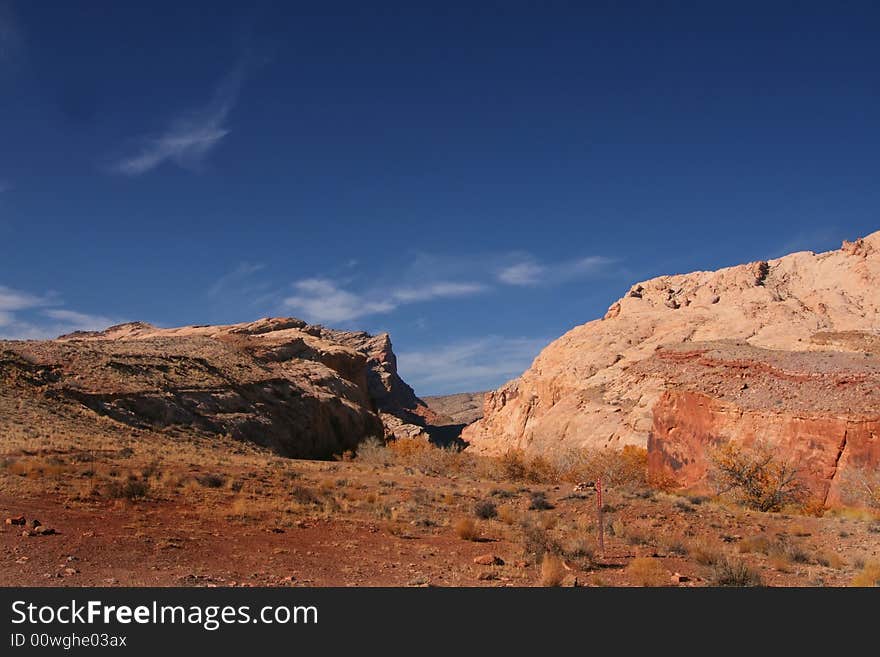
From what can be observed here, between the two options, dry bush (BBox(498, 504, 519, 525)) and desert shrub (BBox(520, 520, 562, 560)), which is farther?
dry bush (BBox(498, 504, 519, 525))

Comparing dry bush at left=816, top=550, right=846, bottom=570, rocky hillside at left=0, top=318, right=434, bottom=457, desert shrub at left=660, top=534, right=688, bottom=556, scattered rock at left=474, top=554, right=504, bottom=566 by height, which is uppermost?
rocky hillside at left=0, top=318, right=434, bottom=457

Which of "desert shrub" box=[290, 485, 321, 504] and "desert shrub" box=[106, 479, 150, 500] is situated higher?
"desert shrub" box=[106, 479, 150, 500]

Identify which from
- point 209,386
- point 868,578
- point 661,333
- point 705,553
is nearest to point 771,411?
point 705,553

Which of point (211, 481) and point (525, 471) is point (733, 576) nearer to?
point (211, 481)

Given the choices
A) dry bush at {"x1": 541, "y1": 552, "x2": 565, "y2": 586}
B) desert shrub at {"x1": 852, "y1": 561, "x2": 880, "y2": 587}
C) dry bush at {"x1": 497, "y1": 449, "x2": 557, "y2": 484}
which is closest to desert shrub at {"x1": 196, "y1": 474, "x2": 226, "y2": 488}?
dry bush at {"x1": 541, "y1": 552, "x2": 565, "y2": 586}

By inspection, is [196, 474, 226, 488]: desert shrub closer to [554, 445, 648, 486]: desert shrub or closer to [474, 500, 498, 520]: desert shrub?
[474, 500, 498, 520]: desert shrub

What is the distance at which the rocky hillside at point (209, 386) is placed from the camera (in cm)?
2827

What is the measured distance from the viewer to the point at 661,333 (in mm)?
66812

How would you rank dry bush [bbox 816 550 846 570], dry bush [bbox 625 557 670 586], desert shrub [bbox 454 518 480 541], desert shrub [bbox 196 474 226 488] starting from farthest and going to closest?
desert shrub [bbox 196 474 226 488]
desert shrub [bbox 454 518 480 541]
dry bush [bbox 816 550 846 570]
dry bush [bbox 625 557 670 586]

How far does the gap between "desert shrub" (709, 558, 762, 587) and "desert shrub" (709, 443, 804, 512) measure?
11940 mm

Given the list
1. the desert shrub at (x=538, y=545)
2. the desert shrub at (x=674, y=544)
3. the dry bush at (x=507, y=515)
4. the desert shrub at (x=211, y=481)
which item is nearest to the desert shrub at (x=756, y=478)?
the desert shrub at (x=674, y=544)

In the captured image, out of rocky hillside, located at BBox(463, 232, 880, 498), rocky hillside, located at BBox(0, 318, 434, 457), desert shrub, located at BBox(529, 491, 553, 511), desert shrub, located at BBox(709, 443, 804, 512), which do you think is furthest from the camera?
rocky hillside, located at BBox(463, 232, 880, 498)

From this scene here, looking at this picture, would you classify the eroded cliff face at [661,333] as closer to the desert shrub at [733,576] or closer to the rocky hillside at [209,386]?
the rocky hillside at [209,386]

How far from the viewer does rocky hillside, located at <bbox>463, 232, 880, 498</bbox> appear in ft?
148
